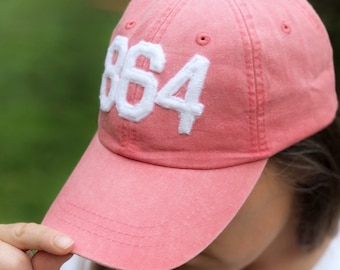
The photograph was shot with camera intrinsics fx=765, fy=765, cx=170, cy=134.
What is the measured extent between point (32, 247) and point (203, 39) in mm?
389

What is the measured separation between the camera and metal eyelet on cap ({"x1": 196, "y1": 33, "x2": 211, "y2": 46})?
3.63 feet

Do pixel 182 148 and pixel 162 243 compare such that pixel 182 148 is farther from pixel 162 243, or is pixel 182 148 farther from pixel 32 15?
pixel 32 15

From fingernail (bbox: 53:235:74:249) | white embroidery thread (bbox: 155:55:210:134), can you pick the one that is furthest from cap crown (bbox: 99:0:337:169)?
fingernail (bbox: 53:235:74:249)

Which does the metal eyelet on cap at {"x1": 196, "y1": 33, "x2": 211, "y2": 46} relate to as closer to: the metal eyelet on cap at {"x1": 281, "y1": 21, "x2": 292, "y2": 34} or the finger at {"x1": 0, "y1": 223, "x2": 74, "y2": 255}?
the metal eyelet on cap at {"x1": 281, "y1": 21, "x2": 292, "y2": 34}

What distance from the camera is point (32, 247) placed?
1104 mm

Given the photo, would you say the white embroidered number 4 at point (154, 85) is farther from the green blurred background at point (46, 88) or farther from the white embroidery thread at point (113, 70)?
the green blurred background at point (46, 88)

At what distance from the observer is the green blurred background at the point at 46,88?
97.7 inches

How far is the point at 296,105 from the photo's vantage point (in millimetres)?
1158

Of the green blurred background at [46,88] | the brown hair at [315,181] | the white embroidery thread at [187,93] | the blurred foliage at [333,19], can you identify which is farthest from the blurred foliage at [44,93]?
the white embroidery thread at [187,93]

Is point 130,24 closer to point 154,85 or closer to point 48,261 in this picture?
point 154,85

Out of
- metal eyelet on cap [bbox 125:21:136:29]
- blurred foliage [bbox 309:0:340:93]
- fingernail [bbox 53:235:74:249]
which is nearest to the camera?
fingernail [bbox 53:235:74:249]

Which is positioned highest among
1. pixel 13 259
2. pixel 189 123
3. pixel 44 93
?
pixel 189 123

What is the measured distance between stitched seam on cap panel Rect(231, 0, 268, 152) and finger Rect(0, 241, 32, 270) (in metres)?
0.38

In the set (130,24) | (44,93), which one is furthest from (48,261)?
(44,93)
